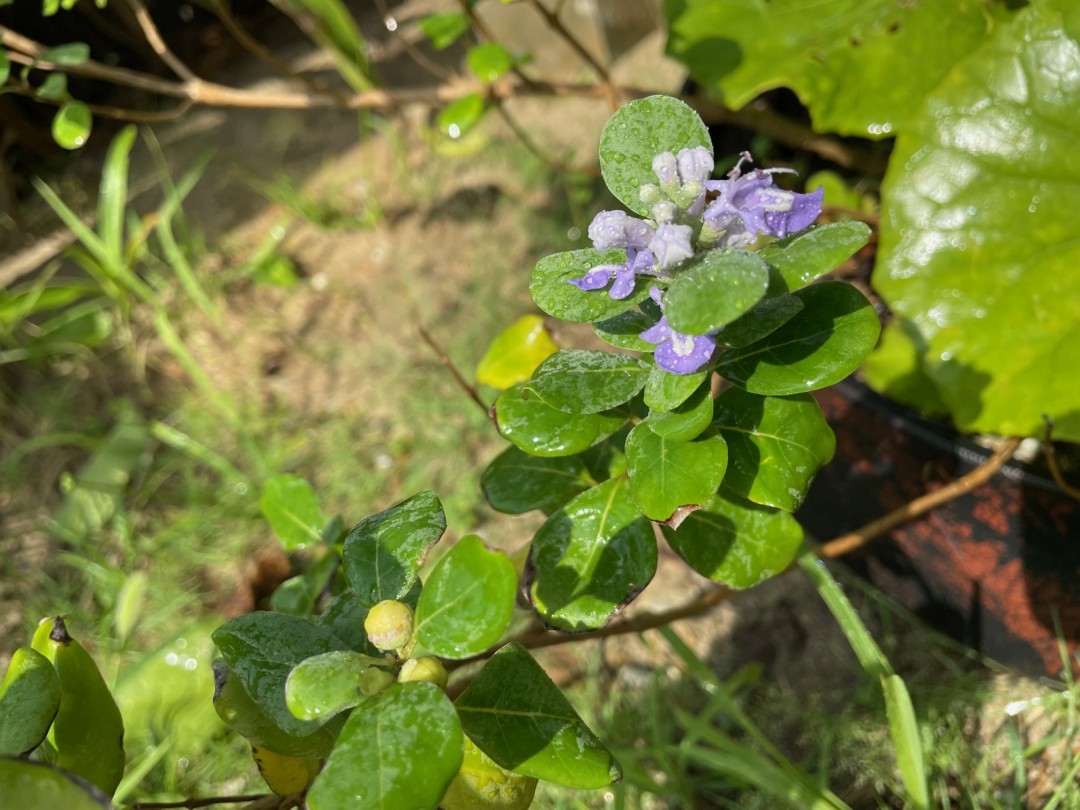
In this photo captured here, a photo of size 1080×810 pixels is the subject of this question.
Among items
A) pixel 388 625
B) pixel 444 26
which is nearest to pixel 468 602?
pixel 388 625

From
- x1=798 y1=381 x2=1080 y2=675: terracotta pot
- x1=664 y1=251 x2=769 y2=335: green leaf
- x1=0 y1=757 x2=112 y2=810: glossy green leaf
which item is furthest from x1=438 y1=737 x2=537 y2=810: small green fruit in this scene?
x1=798 y1=381 x2=1080 y2=675: terracotta pot

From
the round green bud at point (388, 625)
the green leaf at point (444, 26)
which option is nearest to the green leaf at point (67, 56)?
the green leaf at point (444, 26)

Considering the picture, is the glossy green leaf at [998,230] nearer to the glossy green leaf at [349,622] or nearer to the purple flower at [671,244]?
the purple flower at [671,244]

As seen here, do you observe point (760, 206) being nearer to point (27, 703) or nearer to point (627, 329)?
point (627, 329)

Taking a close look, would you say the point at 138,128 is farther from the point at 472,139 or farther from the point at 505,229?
the point at 505,229

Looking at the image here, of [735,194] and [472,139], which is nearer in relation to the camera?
[735,194]

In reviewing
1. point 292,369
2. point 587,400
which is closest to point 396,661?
point 587,400
